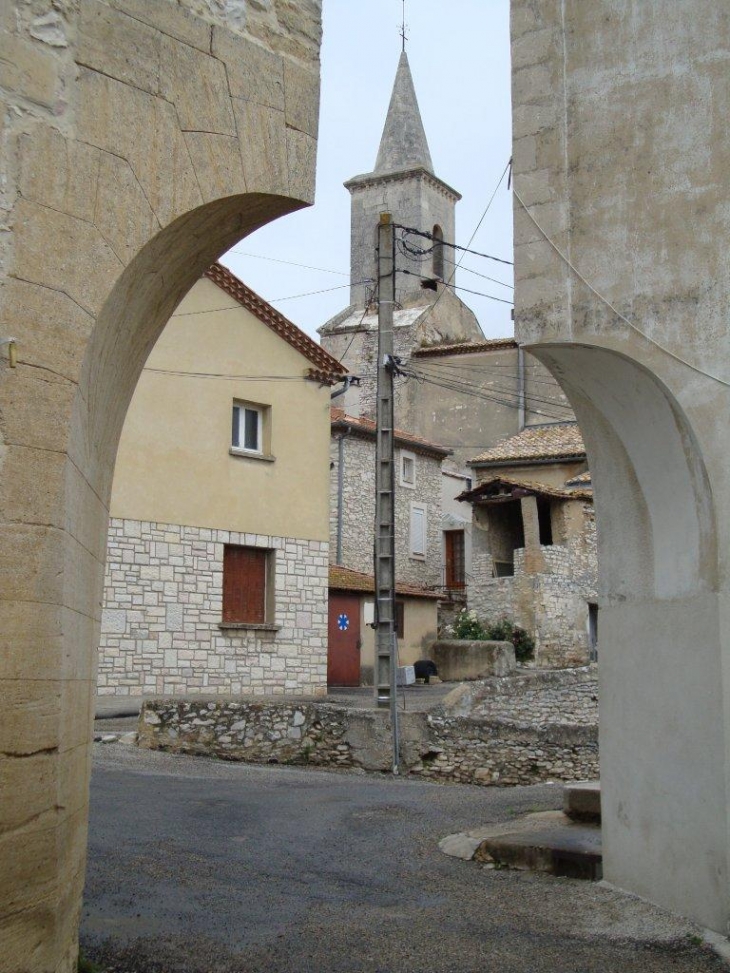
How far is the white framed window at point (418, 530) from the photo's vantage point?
35.1 meters

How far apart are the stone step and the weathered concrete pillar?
1.71m

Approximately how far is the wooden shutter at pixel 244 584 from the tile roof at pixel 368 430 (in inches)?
422

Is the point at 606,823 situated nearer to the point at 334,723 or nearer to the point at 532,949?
the point at 532,949

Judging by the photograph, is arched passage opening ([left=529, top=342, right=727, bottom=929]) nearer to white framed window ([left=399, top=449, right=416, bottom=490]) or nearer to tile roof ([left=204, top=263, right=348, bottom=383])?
tile roof ([left=204, top=263, right=348, bottom=383])

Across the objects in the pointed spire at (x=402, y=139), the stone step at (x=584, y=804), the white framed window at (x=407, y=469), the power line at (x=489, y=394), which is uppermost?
the pointed spire at (x=402, y=139)

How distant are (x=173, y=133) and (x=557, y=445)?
3026cm

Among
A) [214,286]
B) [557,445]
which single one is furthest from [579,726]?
[557,445]

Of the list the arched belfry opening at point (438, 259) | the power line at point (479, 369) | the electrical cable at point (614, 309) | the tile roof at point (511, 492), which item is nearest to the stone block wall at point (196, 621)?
the tile roof at point (511, 492)

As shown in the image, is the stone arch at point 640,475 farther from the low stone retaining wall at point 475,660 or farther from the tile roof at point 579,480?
the tile roof at point 579,480

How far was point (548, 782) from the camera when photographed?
43.1 feet

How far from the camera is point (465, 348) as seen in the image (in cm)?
3991

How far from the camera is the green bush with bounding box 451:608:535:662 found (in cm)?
2931

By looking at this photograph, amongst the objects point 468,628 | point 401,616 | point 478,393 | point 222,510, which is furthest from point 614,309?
point 478,393

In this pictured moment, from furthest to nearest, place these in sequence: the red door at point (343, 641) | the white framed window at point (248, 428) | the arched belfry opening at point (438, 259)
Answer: the arched belfry opening at point (438, 259)
the red door at point (343, 641)
the white framed window at point (248, 428)
